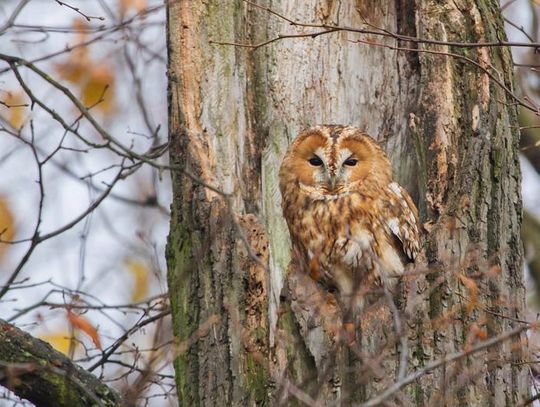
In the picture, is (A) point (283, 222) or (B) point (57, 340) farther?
(B) point (57, 340)

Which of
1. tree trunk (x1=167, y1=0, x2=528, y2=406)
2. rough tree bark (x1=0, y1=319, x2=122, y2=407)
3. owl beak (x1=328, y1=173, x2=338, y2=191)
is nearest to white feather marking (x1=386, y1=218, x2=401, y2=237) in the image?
tree trunk (x1=167, y1=0, x2=528, y2=406)

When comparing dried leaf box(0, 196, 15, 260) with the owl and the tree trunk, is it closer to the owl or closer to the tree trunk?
the tree trunk

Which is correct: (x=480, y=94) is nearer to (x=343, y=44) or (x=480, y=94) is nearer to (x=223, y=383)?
(x=343, y=44)

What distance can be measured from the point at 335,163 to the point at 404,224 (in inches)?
18.2

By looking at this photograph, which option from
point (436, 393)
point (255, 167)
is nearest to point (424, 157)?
point (255, 167)

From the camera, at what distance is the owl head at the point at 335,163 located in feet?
15.9

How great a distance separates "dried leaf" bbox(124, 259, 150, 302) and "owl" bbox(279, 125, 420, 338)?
346 centimetres

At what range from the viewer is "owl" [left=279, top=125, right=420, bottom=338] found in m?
4.66

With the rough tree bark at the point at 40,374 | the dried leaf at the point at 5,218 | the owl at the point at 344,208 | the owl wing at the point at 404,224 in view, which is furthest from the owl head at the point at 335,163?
the dried leaf at the point at 5,218

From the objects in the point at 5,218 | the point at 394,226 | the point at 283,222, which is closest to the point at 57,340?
the point at 5,218

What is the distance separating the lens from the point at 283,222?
533 centimetres

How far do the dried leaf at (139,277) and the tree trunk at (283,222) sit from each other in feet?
10.6

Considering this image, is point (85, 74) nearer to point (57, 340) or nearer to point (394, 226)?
point (57, 340)

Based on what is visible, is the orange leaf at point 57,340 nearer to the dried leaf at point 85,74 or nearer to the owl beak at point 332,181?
the dried leaf at point 85,74
